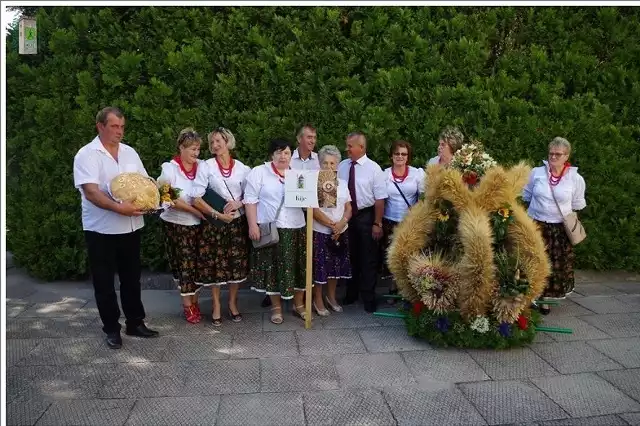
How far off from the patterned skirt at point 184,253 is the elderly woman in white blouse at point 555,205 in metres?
3.37

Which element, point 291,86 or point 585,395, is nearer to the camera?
point 585,395

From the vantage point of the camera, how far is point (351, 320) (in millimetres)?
5113

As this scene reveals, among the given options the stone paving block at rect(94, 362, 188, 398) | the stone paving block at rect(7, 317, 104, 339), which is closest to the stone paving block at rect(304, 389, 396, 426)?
the stone paving block at rect(94, 362, 188, 398)

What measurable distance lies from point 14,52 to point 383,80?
434cm

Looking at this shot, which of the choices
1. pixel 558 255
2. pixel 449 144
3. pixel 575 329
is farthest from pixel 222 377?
pixel 558 255

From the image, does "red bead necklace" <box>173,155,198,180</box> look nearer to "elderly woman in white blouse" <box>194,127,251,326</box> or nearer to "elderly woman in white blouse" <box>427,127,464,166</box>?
"elderly woman in white blouse" <box>194,127,251,326</box>

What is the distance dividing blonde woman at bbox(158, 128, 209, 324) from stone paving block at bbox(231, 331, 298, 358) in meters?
0.79

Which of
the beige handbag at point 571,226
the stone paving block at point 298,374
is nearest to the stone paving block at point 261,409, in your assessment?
the stone paving block at point 298,374

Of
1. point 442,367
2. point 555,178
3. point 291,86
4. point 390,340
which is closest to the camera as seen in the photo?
point 442,367

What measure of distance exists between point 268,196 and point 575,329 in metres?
3.13

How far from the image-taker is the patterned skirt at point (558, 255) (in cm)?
521

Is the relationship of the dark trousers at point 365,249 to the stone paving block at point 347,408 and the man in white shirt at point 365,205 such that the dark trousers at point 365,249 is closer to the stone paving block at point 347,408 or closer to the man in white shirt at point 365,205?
the man in white shirt at point 365,205

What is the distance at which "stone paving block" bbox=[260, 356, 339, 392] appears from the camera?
3699mm

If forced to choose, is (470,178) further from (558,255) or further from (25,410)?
(25,410)
